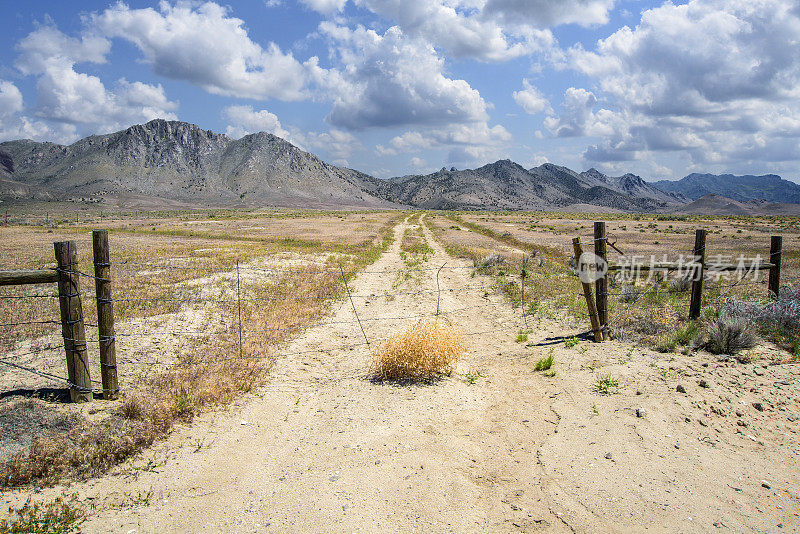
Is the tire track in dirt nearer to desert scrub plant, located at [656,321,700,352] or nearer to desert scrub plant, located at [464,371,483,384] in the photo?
desert scrub plant, located at [464,371,483,384]

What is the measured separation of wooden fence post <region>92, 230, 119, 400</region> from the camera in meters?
6.87

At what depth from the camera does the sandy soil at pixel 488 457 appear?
4.44 metres

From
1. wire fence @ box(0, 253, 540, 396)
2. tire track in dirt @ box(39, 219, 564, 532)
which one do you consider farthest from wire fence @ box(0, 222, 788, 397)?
tire track in dirt @ box(39, 219, 564, 532)

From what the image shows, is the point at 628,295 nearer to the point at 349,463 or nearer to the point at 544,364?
the point at 544,364

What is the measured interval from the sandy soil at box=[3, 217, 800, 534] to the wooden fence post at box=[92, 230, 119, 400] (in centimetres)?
183

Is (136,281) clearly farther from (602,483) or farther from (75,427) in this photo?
(602,483)

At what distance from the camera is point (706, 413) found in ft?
20.1

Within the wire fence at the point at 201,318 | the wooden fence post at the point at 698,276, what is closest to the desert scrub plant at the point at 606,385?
the wire fence at the point at 201,318

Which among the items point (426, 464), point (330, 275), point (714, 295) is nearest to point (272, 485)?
point (426, 464)

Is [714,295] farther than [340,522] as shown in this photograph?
Yes

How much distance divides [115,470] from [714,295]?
15.0 metres

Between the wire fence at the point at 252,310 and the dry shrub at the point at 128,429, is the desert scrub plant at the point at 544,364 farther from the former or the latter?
the dry shrub at the point at 128,429

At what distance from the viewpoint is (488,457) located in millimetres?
5504

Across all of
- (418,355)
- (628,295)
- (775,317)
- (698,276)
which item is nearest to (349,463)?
(418,355)
